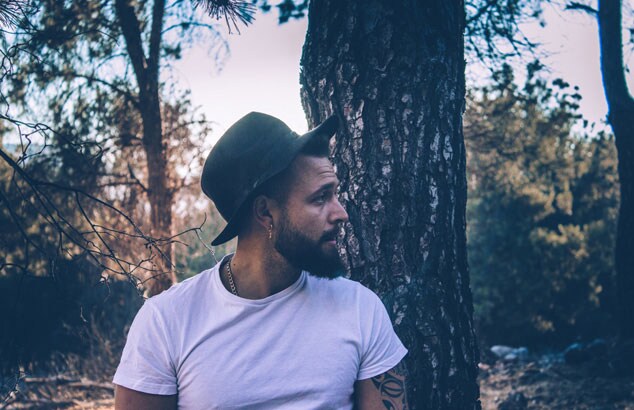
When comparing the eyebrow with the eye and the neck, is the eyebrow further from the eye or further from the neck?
the neck

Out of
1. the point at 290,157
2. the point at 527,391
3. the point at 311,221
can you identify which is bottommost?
the point at 527,391

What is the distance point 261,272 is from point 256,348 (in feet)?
1.08

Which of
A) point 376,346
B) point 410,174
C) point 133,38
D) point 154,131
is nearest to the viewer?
point 376,346

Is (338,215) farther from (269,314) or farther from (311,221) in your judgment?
(269,314)

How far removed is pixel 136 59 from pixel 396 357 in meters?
7.78

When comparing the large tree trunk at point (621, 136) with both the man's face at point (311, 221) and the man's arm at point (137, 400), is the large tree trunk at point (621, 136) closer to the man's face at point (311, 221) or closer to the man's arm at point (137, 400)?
the man's face at point (311, 221)

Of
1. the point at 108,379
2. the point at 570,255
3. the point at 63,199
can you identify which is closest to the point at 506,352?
the point at 570,255

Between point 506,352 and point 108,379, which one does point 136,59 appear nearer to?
point 108,379

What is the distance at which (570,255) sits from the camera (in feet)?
55.0

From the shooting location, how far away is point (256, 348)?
6.58ft

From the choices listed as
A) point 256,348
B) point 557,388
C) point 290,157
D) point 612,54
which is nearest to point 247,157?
point 290,157

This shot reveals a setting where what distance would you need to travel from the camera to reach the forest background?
4.03 m

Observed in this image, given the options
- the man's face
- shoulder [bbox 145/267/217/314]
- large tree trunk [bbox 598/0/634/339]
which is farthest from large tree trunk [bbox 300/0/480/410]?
large tree trunk [bbox 598/0/634/339]

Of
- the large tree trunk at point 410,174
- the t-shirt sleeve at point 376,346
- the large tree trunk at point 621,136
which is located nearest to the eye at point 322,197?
the t-shirt sleeve at point 376,346
